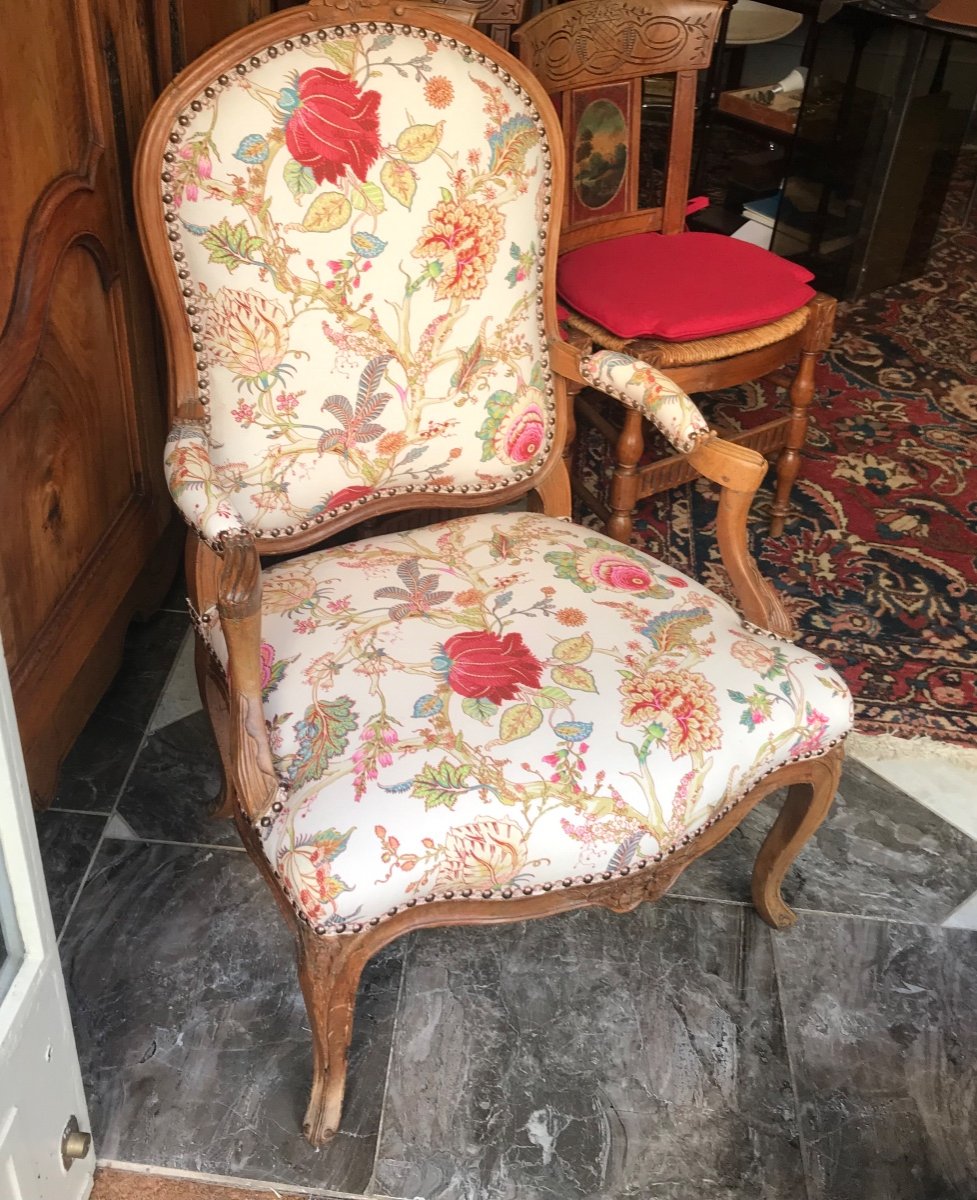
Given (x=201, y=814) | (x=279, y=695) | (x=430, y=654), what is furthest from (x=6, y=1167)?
(x=201, y=814)

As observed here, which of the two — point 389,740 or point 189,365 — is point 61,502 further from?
point 389,740

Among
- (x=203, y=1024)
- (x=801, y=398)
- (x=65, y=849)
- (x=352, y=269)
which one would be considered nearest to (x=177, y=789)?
(x=65, y=849)

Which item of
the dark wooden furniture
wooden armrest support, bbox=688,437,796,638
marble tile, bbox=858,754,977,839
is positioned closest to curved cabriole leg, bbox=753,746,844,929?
wooden armrest support, bbox=688,437,796,638

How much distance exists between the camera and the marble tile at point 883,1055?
4.28 ft

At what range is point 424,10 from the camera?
126cm

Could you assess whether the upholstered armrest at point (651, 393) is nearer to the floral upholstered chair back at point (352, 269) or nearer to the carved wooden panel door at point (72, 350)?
the floral upholstered chair back at point (352, 269)

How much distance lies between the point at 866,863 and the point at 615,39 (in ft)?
4.47

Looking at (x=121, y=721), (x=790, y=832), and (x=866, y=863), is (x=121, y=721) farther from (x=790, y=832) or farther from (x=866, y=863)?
(x=866, y=863)

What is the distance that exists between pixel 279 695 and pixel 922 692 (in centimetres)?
121

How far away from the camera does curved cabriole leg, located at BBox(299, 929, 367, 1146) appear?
112 centimetres

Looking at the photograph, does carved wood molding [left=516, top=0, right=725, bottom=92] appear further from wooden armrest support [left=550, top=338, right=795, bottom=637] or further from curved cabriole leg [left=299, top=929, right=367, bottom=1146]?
curved cabriole leg [left=299, top=929, right=367, bottom=1146]

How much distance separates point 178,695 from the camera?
184cm

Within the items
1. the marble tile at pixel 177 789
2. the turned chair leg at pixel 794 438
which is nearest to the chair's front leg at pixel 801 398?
the turned chair leg at pixel 794 438

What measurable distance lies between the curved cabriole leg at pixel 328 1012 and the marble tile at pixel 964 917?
83 centimetres
